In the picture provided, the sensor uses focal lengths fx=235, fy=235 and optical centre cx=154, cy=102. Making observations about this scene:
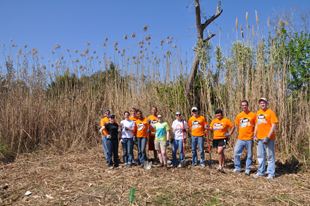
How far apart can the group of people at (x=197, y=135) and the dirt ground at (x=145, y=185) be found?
12.0 inches

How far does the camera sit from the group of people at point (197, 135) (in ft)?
16.0

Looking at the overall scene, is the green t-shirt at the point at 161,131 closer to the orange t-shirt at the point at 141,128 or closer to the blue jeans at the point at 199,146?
the orange t-shirt at the point at 141,128

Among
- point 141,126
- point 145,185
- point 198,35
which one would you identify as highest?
point 198,35

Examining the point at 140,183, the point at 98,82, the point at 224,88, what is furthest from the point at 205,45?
the point at 140,183

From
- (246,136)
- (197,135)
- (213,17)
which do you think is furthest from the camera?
(213,17)

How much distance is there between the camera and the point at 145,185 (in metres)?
4.41

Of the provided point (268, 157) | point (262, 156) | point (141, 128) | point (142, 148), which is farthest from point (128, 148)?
point (268, 157)

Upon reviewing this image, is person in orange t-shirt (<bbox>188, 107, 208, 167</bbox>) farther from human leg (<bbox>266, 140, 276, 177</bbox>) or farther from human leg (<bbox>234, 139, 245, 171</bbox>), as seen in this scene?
human leg (<bbox>266, 140, 276, 177</bbox>)

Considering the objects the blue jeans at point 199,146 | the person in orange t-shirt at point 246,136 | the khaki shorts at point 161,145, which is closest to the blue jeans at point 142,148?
the khaki shorts at point 161,145

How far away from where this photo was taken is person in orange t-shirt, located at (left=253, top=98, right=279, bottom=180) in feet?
15.6

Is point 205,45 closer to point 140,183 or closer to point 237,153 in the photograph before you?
point 237,153

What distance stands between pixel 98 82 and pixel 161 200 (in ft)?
20.2

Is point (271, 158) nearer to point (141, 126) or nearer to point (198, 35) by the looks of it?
point (141, 126)

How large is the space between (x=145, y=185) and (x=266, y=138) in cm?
257
